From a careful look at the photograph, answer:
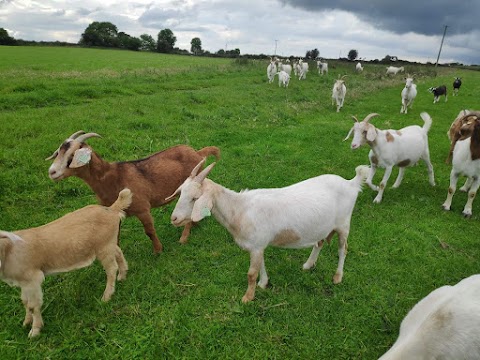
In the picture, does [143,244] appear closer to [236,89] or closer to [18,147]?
[18,147]

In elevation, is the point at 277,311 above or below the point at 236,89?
below

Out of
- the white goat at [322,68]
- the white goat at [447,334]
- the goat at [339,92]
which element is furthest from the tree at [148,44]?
the white goat at [447,334]

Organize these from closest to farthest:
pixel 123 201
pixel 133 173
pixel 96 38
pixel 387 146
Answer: pixel 123 201 → pixel 133 173 → pixel 387 146 → pixel 96 38

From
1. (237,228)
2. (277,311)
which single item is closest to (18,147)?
(237,228)

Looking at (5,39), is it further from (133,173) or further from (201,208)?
(201,208)

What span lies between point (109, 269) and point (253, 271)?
180 cm

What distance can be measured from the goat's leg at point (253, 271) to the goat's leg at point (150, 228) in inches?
63.9

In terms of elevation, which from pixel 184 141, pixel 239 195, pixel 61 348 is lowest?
pixel 61 348

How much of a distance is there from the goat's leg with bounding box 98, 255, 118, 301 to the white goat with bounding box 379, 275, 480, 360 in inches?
125

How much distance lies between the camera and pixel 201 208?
12.1 ft

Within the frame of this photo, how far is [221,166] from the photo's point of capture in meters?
8.59

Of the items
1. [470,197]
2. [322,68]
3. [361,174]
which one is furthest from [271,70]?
[361,174]

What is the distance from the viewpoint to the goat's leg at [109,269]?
13.7 feet

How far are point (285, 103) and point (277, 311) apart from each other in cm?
1389
